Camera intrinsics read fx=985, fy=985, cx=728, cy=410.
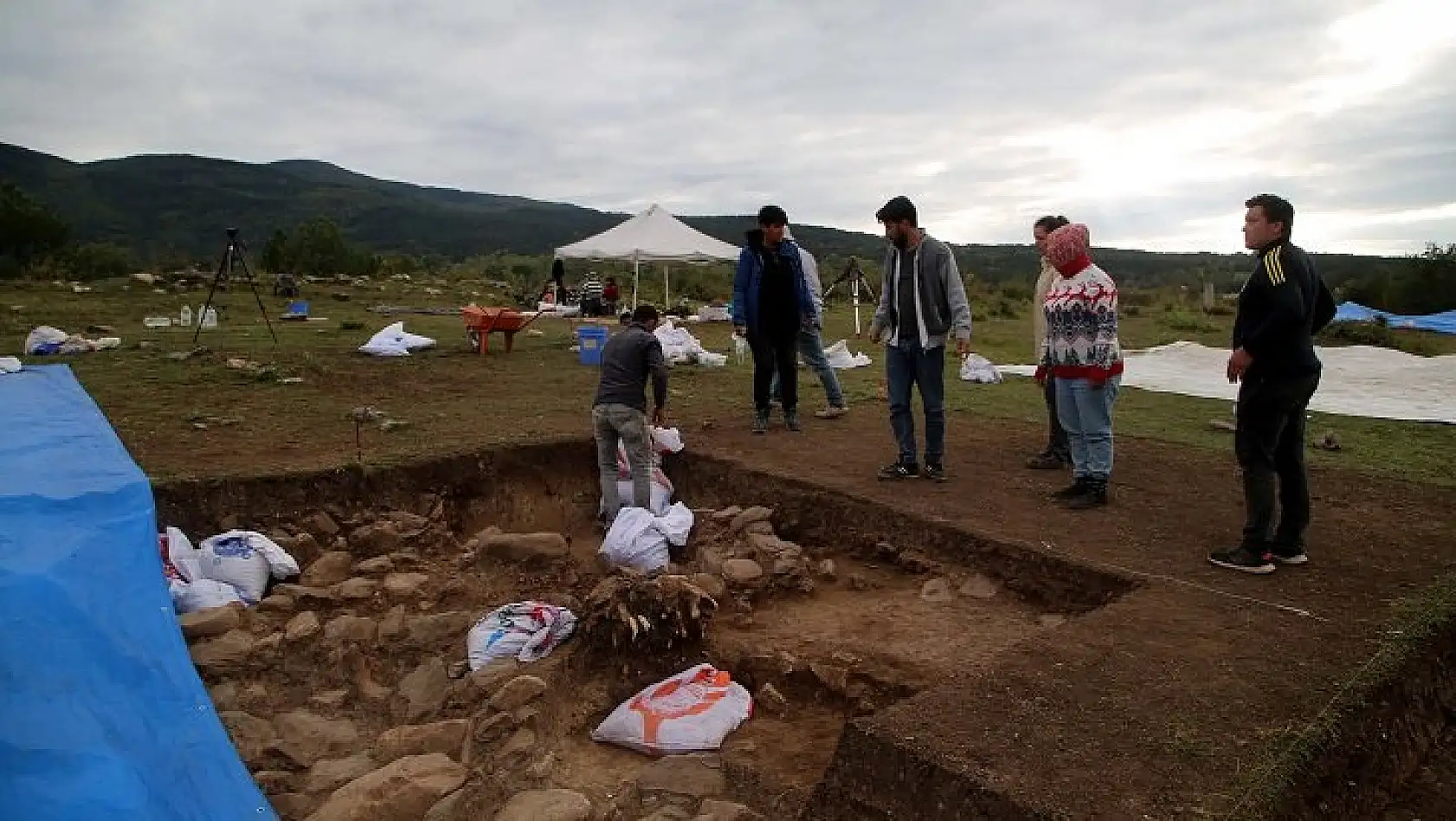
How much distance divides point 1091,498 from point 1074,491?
0.12 m

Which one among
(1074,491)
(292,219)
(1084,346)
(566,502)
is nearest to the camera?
(1084,346)

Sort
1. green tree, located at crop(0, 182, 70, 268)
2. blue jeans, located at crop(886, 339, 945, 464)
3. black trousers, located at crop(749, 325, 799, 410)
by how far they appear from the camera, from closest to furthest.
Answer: blue jeans, located at crop(886, 339, 945, 464) < black trousers, located at crop(749, 325, 799, 410) < green tree, located at crop(0, 182, 70, 268)

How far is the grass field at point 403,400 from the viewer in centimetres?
707

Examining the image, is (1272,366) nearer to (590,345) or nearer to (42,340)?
(590,345)

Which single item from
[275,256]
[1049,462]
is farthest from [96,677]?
[275,256]

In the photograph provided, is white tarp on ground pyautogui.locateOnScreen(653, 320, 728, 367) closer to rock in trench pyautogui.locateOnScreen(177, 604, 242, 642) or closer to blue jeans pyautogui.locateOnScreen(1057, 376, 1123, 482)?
blue jeans pyautogui.locateOnScreen(1057, 376, 1123, 482)

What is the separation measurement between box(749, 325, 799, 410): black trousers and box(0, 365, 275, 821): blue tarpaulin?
171 inches

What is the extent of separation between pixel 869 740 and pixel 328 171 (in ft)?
323

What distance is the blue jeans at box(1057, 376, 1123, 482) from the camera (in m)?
5.24

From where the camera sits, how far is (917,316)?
5969mm

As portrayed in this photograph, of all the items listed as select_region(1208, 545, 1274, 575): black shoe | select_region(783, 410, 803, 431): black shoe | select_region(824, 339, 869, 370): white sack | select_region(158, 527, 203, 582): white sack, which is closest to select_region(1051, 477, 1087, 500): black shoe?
select_region(1208, 545, 1274, 575): black shoe

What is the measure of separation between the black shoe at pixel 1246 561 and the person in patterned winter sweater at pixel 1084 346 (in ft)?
3.21

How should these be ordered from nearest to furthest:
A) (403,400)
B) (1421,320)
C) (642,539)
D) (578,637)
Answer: (578,637), (642,539), (403,400), (1421,320)

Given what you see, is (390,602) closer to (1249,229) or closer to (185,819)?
(185,819)
